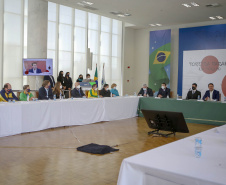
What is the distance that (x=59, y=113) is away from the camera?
7988mm

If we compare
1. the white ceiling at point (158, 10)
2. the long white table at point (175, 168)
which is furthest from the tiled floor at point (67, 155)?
the white ceiling at point (158, 10)

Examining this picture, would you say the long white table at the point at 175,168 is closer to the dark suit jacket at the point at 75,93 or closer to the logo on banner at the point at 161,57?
the dark suit jacket at the point at 75,93

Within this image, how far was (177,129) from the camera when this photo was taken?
23.2 ft

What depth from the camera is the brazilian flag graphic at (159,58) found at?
1578 centimetres

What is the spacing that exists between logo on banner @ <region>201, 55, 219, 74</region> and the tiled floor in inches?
245

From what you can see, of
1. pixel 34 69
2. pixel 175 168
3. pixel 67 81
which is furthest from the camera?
pixel 67 81

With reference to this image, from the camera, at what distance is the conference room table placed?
8.89 m

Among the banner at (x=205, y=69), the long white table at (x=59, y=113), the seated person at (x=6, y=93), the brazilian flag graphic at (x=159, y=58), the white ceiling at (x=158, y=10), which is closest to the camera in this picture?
the long white table at (x=59, y=113)

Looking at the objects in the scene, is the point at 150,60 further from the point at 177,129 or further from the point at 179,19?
the point at 177,129

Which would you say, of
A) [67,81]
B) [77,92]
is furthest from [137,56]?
[77,92]

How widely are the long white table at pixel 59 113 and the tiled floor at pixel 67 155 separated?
0.22 meters

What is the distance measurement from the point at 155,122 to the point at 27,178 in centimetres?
392

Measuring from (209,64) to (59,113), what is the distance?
8.63m

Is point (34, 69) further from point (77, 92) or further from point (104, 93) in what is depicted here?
point (104, 93)
